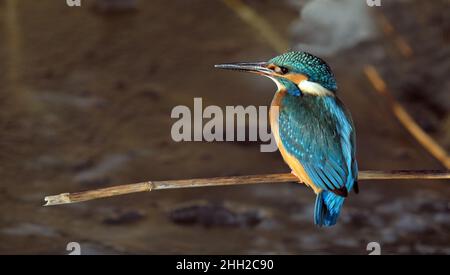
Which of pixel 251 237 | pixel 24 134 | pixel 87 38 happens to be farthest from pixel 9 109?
pixel 251 237

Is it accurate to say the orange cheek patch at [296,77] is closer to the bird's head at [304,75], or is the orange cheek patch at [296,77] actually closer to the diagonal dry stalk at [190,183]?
the bird's head at [304,75]

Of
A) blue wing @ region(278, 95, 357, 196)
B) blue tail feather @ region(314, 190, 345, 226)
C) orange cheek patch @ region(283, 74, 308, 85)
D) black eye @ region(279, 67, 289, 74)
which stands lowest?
blue tail feather @ region(314, 190, 345, 226)

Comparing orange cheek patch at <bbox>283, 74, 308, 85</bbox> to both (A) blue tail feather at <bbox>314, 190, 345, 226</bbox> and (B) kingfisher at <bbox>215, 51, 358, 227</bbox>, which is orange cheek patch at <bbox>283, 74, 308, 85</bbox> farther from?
(A) blue tail feather at <bbox>314, 190, 345, 226</bbox>

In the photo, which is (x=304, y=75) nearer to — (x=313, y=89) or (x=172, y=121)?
(x=313, y=89)

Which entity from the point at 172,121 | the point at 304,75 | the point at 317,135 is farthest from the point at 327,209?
the point at 172,121

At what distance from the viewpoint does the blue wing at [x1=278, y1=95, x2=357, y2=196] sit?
1.32 metres

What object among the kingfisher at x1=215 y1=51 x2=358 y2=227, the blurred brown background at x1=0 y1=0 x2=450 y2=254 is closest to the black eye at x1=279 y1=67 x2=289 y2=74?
the kingfisher at x1=215 y1=51 x2=358 y2=227

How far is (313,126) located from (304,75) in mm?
99

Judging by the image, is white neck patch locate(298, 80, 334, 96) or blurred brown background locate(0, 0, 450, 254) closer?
white neck patch locate(298, 80, 334, 96)

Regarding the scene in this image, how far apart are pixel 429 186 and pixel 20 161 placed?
1.05m

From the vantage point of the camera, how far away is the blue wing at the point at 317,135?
132 centimetres

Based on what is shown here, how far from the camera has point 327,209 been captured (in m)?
1.31

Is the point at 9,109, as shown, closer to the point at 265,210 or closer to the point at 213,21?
the point at 213,21

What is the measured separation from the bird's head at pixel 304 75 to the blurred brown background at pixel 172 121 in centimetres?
36
